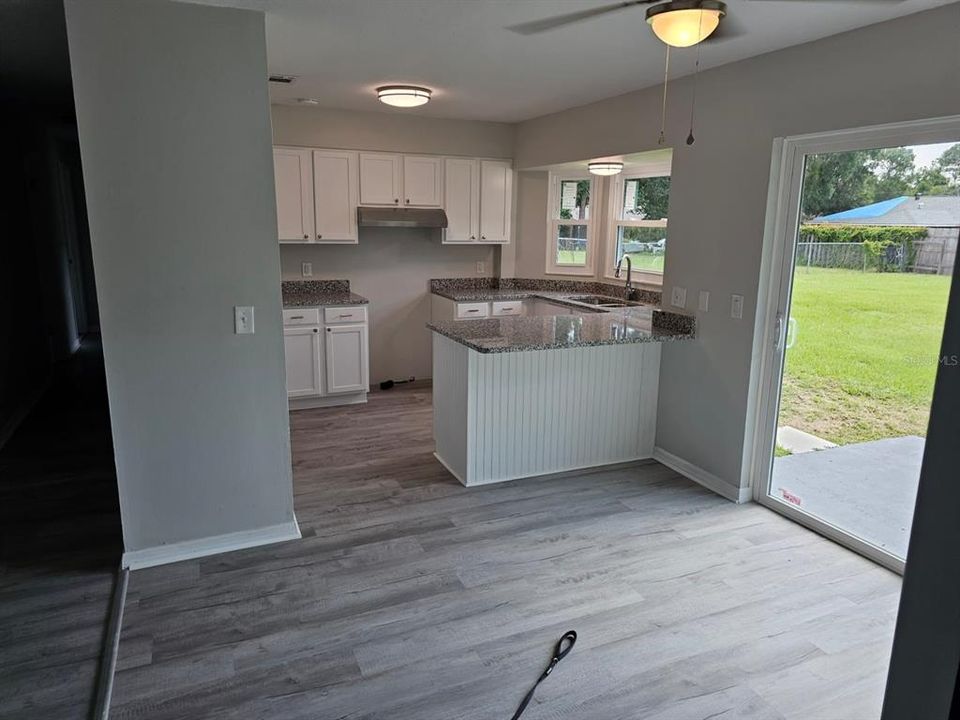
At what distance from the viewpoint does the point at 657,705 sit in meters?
2.13

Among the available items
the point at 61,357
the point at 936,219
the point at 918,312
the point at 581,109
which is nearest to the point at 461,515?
the point at 918,312

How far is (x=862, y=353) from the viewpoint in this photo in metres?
3.08

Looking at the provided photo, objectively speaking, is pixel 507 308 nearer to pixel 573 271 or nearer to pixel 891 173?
pixel 573 271

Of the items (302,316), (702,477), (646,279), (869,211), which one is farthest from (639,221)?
(302,316)

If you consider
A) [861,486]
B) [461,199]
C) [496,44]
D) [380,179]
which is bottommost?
[861,486]

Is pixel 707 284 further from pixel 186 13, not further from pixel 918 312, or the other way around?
pixel 186 13

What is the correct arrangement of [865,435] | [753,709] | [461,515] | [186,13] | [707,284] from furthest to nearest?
[707,284] < [461,515] < [865,435] < [186,13] < [753,709]

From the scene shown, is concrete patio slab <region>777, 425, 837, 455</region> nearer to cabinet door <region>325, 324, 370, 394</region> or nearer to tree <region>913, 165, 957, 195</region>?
tree <region>913, 165, 957, 195</region>

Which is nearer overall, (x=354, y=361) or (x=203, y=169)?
(x=203, y=169)

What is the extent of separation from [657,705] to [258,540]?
77.6 inches

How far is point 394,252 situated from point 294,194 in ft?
3.51

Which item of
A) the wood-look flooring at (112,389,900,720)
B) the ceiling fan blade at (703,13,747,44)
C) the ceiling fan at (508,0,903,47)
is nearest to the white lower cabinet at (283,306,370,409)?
the wood-look flooring at (112,389,900,720)

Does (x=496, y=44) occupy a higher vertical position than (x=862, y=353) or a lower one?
higher

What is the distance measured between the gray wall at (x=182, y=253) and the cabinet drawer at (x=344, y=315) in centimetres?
217
